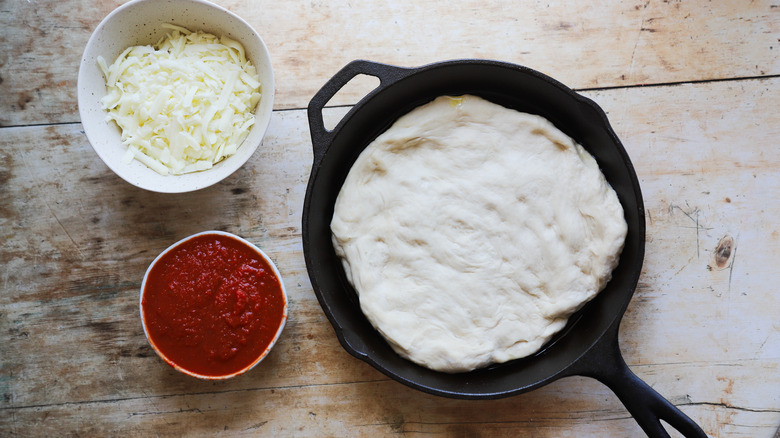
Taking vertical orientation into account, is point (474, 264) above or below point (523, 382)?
above

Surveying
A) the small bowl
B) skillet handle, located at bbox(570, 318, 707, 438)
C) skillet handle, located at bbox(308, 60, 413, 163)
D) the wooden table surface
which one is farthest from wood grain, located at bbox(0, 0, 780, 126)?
skillet handle, located at bbox(570, 318, 707, 438)

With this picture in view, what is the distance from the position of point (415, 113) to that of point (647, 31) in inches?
31.4

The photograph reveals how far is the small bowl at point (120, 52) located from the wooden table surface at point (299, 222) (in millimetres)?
156

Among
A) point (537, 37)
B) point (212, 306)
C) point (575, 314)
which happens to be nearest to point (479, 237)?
point (575, 314)

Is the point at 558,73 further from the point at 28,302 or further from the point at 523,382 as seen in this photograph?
the point at 28,302

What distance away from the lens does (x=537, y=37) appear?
68.4 inches

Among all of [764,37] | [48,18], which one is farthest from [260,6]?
[764,37]

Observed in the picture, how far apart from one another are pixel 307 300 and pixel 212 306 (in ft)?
0.99

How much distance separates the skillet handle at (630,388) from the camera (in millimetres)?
1427

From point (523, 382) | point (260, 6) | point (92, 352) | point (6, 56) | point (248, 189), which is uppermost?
point (260, 6)

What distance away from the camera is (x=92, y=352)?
5.86 feet

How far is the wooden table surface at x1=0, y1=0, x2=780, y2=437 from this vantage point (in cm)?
173

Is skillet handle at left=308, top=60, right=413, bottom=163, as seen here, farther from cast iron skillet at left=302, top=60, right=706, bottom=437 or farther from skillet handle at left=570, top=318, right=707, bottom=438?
skillet handle at left=570, top=318, right=707, bottom=438

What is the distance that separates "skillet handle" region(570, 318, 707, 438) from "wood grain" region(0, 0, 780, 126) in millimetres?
826
